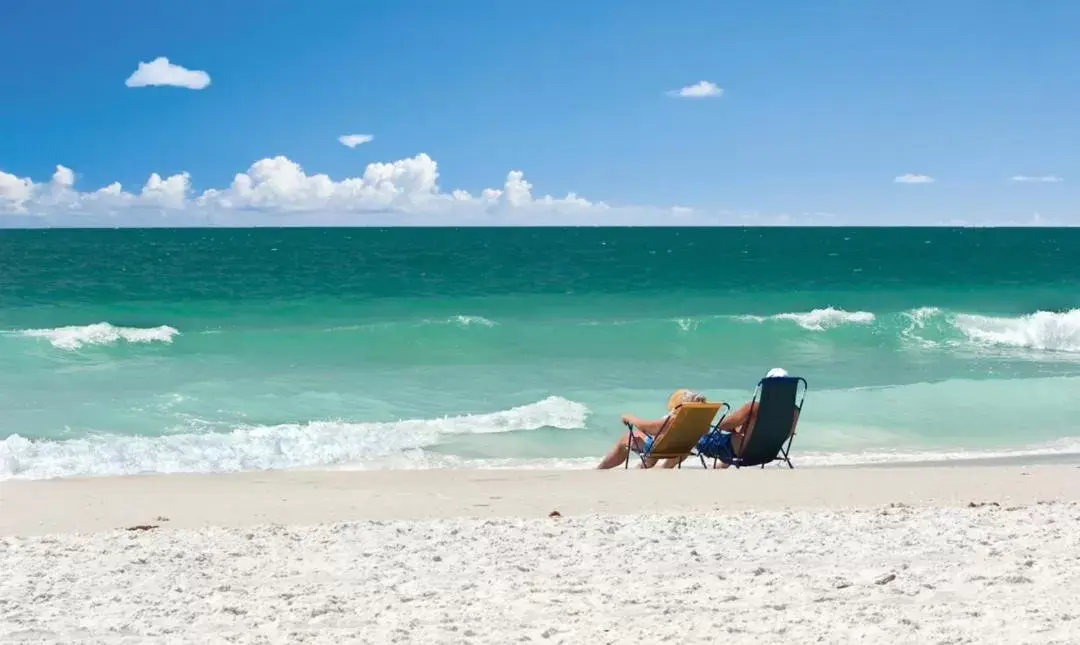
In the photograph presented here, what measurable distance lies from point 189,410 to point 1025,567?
10.3 m

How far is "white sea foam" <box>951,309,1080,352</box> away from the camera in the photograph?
71.3 feet

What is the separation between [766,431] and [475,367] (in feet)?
30.6

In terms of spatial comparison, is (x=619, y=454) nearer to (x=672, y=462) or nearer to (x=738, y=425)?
(x=672, y=462)

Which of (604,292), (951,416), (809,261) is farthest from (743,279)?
(951,416)

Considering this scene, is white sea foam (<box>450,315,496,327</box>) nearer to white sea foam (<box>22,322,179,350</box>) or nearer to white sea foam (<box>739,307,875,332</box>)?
white sea foam (<box>22,322,179,350</box>)

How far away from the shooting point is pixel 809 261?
59.4 m

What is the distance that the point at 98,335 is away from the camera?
20.0 metres

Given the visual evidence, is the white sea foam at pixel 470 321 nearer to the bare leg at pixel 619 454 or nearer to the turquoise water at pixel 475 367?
the turquoise water at pixel 475 367

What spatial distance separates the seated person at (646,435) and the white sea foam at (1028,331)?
51.2 ft

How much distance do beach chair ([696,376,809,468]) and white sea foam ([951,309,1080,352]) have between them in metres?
15.1

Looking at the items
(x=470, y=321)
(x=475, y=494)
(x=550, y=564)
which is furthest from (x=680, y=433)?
(x=470, y=321)

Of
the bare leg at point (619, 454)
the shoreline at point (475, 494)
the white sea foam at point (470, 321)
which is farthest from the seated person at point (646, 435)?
the white sea foam at point (470, 321)

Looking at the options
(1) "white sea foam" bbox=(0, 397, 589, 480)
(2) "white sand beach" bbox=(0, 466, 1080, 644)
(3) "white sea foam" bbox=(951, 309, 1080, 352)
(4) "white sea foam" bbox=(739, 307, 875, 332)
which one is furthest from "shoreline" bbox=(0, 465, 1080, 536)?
(4) "white sea foam" bbox=(739, 307, 875, 332)

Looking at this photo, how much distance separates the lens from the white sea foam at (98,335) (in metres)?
19.0
